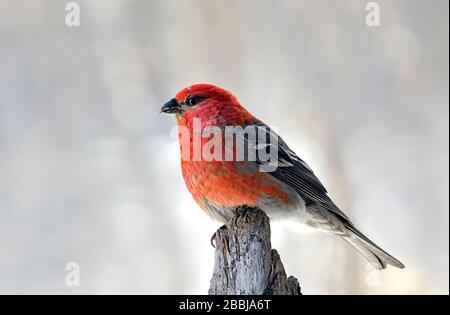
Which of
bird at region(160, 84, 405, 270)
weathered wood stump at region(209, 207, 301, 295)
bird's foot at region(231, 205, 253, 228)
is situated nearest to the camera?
weathered wood stump at region(209, 207, 301, 295)

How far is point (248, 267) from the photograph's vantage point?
3082 mm

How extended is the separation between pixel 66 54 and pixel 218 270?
3012mm

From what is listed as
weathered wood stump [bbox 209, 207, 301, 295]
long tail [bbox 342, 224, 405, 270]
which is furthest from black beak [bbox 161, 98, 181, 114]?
long tail [bbox 342, 224, 405, 270]

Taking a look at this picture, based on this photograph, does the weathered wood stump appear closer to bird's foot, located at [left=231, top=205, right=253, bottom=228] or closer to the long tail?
bird's foot, located at [left=231, top=205, right=253, bottom=228]

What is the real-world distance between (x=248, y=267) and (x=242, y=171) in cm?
101

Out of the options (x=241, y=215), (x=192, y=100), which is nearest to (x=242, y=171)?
(x=241, y=215)

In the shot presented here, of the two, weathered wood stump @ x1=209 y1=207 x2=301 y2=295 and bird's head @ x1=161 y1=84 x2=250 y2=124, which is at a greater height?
bird's head @ x1=161 y1=84 x2=250 y2=124

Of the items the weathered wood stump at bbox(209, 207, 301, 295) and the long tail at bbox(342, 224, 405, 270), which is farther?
the long tail at bbox(342, 224, 405, 270)

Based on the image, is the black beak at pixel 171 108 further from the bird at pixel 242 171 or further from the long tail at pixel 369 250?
the long tail at pixel 369 250

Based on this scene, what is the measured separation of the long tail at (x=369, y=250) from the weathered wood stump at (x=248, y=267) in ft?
3.91

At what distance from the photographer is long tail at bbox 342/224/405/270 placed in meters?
4.23

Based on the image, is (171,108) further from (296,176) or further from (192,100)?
(296,176)

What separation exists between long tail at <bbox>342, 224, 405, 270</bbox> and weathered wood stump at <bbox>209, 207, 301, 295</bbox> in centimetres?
119
